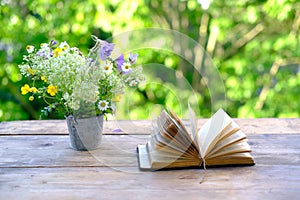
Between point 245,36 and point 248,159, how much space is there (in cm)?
222

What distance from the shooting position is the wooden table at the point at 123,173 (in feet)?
3.51

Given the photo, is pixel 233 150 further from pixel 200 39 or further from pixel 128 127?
pixel 200 39

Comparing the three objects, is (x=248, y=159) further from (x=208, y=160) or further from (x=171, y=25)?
(x=171, y=25)

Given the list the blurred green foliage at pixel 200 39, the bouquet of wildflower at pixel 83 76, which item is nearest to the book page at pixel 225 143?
the bouquet of wildflower at pixel 83 76

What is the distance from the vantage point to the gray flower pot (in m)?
1.32

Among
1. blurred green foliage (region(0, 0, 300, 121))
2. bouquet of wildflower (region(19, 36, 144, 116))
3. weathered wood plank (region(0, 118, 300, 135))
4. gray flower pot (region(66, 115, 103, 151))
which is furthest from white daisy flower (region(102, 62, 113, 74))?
blurred green foliage (region(0, 0, 300, 121))

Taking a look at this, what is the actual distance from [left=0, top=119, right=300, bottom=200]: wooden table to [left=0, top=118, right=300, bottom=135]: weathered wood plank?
0.5 inches

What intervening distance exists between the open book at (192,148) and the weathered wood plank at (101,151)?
2.8 inches

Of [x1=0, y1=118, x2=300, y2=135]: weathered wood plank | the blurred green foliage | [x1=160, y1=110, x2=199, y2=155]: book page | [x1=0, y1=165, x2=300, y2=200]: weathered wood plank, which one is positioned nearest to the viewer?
[x1=0, y1=165, x2=300, y2=200]: weathered wood plank

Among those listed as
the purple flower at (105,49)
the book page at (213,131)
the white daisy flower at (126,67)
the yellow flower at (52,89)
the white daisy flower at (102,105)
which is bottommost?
the book page at (213,131)

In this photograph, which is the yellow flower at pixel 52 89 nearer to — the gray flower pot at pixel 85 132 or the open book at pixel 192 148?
the gray flower pot at pixel 85 132

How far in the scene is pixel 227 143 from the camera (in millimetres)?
1260

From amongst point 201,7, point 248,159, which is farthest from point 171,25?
point 248,159

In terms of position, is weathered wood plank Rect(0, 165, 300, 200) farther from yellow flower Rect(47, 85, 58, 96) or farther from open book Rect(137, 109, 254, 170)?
yellow flower Rect(47, 85, 58, 96)
